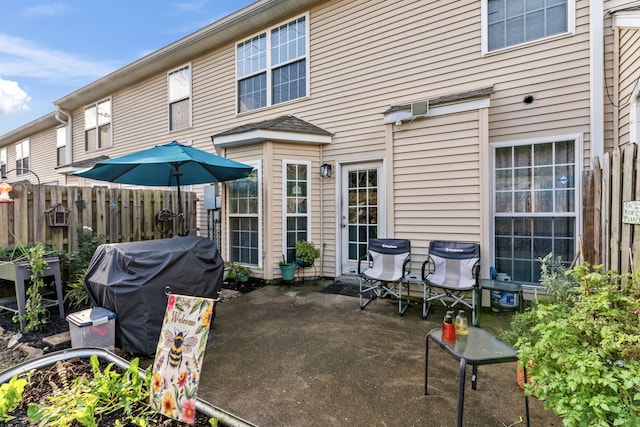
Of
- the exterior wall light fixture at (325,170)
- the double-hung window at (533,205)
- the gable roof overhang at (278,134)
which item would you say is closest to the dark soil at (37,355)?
the exterior wall light fixture at (325,170)

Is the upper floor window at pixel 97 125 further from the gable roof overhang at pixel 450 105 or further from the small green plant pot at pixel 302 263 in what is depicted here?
the gable roof overhang at pixel 450 105

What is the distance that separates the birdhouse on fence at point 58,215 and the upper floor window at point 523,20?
6.61 meters

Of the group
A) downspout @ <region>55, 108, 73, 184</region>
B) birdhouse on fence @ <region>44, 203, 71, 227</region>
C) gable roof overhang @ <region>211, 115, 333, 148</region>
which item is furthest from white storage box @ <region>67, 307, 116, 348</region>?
downspout @ <region>55, 108, 73, 184</region>

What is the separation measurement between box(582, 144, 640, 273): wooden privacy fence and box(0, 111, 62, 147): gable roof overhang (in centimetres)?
1523

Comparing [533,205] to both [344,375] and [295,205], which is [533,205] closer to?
[344,375]

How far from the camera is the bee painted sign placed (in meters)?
1.50

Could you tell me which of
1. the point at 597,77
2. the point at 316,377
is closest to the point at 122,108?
the point at 316,377

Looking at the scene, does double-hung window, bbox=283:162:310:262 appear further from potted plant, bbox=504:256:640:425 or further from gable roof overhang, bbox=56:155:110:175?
gable roof overhang, bbox=56:155:110:175

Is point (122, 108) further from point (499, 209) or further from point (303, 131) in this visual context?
point (499, 209)

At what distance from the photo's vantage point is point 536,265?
166 inches

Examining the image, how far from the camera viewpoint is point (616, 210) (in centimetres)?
246

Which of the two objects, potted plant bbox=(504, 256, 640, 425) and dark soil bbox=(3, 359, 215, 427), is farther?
dark soil bbox=(3, 359, 215, 427)

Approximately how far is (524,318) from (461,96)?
3035 millimetres

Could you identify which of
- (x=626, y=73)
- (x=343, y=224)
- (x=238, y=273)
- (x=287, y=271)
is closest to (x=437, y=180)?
(x=343, y=224)
